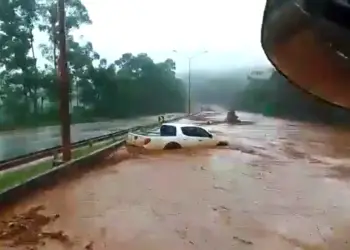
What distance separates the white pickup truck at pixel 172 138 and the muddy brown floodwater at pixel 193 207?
118cm

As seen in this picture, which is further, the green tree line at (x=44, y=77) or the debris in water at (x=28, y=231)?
the green tree line at (x=44, y=77)

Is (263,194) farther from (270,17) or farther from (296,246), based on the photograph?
(270,17)

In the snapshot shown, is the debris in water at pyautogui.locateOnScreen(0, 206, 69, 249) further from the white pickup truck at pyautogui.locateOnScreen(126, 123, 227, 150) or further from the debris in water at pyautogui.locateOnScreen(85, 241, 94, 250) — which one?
the white pickup truck at pyautogui.locateOnScreen(126, 123, 227, 150)

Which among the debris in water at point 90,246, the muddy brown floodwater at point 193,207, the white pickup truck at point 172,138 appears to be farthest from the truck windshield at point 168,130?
the debris in water at point 90,246

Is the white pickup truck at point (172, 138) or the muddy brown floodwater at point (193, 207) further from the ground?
the white pickup truck at point (172, 138)

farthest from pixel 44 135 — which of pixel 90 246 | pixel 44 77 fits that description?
pixel 90 246

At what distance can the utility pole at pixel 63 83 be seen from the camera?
37.6 feet

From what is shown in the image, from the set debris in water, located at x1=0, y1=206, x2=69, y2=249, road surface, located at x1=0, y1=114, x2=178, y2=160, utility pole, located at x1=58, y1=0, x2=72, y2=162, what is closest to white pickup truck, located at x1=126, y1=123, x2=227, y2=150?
road surface, located at x1=0, y1=114, x2=178, y2=160

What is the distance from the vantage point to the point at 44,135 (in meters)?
19.0

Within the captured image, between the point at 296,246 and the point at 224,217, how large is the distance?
5.87 feet

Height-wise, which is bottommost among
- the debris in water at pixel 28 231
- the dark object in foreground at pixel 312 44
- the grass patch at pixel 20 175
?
the debris in water at pixel 28 231

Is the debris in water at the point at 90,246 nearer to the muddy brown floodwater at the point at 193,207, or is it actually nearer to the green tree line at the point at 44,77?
the muddy brown floodwater at the point at 193,207

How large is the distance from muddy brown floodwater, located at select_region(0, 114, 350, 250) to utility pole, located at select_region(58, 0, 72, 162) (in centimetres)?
97

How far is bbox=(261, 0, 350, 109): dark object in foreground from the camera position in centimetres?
251
